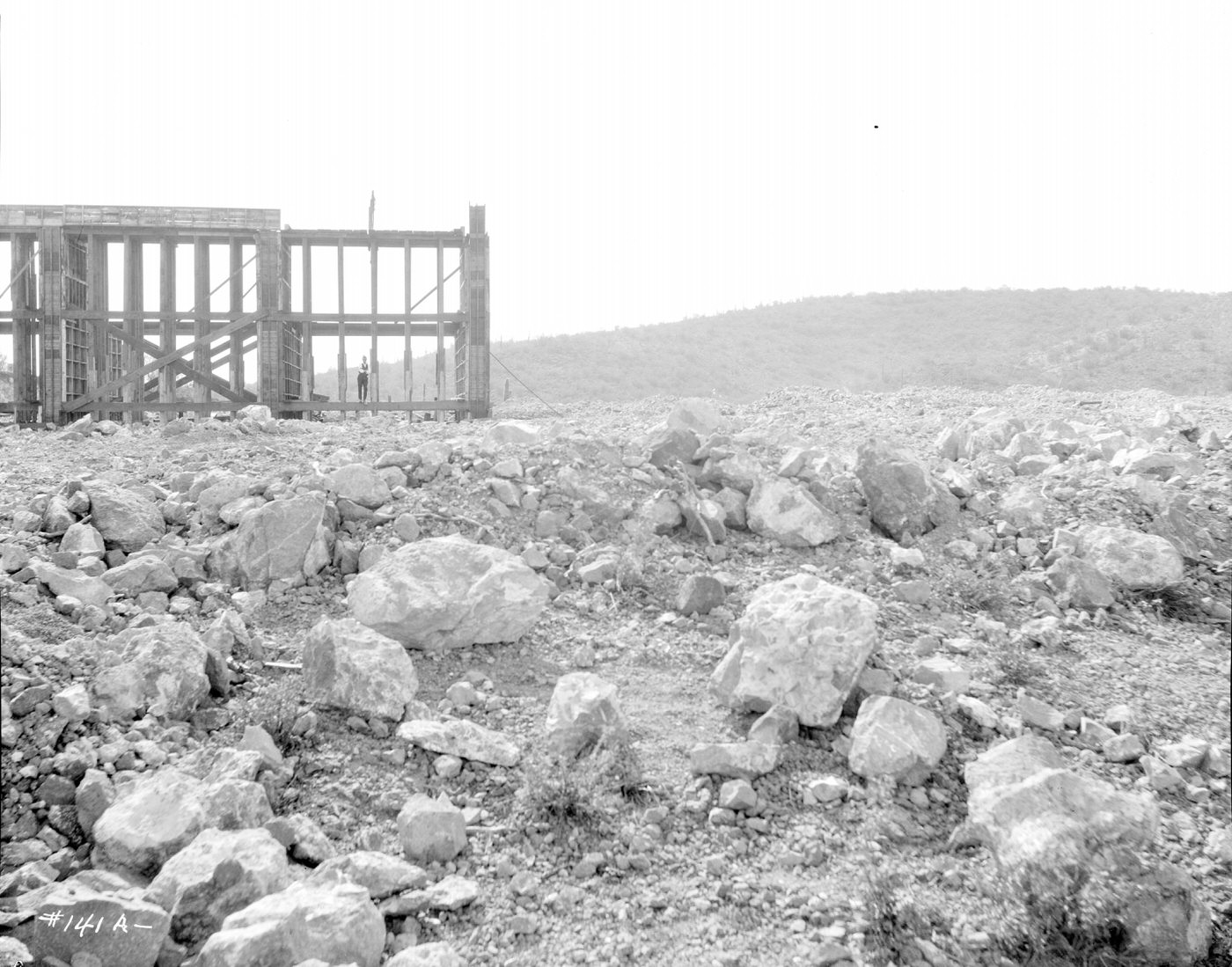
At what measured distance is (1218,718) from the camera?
13.3 ft

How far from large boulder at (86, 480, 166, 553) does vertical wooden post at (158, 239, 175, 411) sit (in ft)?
29.2

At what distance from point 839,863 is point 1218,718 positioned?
6.73ft

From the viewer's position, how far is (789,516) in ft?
18.9

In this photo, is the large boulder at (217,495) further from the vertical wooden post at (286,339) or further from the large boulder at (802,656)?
the vertical wooden post at (286,339)

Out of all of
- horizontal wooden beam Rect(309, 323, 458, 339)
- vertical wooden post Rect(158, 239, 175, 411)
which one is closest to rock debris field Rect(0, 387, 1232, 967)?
horizontal wooden beam Rect(309, 323, 458, 339)

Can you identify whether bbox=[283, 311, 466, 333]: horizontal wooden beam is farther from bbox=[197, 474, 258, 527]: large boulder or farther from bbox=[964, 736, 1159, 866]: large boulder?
bbox=[964, 736, 1159, 866]: large boulder

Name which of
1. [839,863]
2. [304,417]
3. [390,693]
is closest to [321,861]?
[390,693]

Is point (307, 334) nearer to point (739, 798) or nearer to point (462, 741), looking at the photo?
point (462, 741)

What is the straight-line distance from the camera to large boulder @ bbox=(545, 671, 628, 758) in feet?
12.6

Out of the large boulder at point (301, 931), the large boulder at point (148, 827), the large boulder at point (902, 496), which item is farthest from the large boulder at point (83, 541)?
the large boulder at point (902, 496)

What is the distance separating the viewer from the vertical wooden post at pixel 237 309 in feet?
46.6

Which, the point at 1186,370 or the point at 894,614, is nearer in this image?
the point at 894,614

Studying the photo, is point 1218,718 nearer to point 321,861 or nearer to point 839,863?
point 839,863

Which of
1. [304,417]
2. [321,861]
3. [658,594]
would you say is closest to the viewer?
[321,861]
